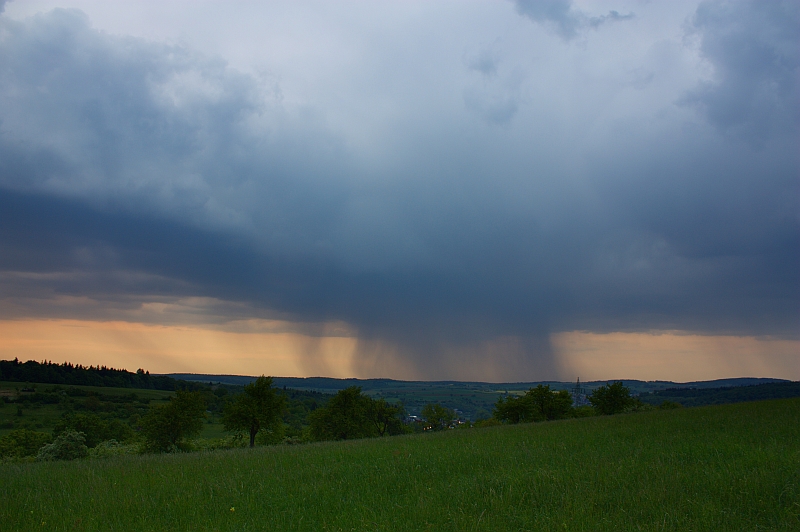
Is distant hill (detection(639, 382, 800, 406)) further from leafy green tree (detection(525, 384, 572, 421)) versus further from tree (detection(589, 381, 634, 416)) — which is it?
leafy green tree (detection(525, 384, 572, 421))

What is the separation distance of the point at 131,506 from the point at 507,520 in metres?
7.40

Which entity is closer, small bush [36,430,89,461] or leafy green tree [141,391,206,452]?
leafy green tree [141,391,206,452]

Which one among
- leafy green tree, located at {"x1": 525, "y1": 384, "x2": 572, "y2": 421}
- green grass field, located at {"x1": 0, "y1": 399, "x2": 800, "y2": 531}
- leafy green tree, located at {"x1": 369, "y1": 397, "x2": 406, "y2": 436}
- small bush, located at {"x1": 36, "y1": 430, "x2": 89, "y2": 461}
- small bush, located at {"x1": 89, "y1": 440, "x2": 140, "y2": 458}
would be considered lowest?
small bush, located at {"x1": 89, "y1": 440, "x2": 140, "y2": 458}

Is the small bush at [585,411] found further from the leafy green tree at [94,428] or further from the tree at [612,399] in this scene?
the leafy green tree at [94,428]

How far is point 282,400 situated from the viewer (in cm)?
5941

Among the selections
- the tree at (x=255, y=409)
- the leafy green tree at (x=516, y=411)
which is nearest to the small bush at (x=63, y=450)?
the tree at (x=255, y=409)

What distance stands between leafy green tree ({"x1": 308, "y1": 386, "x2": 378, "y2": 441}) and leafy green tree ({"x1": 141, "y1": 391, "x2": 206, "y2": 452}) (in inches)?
686

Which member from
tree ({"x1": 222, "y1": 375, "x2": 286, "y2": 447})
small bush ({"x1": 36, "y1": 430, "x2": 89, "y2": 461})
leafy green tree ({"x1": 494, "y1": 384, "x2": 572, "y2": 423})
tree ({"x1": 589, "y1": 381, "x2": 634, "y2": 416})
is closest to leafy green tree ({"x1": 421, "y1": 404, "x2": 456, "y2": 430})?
leafy green tree ({"x1": 494, "y1": 384, "x2": 572, "y2": 423})

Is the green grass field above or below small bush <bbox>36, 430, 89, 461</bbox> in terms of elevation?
above

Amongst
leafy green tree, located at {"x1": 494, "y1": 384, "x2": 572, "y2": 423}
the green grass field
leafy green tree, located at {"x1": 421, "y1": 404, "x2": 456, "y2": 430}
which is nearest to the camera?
the green grass field

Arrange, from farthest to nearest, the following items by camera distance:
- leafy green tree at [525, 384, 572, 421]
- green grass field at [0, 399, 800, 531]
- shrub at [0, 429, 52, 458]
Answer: shrub at [0, 429, 52, 458]
leafy green tree at [525, 384, 572, 421]
green grass field at [0, 399, 800, 531]

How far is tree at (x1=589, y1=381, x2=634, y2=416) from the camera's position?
286 feet

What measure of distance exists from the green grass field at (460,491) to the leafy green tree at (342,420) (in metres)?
57.5

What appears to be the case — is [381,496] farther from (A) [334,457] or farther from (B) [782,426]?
(B) [782,426]
